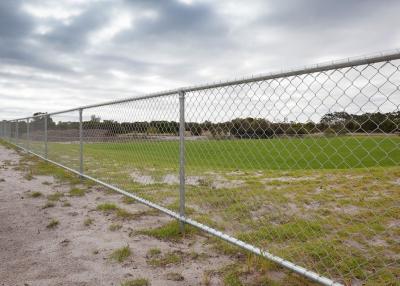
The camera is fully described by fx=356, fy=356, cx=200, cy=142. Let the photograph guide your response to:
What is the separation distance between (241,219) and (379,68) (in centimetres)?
259

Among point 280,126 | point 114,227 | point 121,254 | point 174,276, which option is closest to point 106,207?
point 114,227

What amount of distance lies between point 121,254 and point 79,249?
49cm

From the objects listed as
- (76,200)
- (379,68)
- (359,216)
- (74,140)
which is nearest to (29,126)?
(74,140)

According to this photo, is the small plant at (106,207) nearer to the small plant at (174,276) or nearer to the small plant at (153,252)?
the small plant at (153,252)

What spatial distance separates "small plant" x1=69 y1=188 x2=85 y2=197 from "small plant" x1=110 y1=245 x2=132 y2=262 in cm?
287

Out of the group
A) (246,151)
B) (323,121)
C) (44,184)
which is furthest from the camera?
(44,184)

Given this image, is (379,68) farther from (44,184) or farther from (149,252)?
(44,184)

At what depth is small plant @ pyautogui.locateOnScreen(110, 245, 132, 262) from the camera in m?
3.12

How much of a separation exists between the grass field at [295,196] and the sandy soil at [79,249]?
0.48 m

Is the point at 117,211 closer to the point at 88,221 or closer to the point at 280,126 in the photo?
the point at 88,221

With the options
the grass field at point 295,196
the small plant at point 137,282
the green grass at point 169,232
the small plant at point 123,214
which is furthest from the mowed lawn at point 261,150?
the small plant at point 137,282

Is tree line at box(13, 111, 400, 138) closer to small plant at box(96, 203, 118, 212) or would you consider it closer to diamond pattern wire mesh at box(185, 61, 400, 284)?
diamond pattern wire mesh at box(185, 61, 400, 284)

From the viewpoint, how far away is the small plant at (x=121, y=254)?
10.2 feet

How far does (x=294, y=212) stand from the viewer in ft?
14.3
